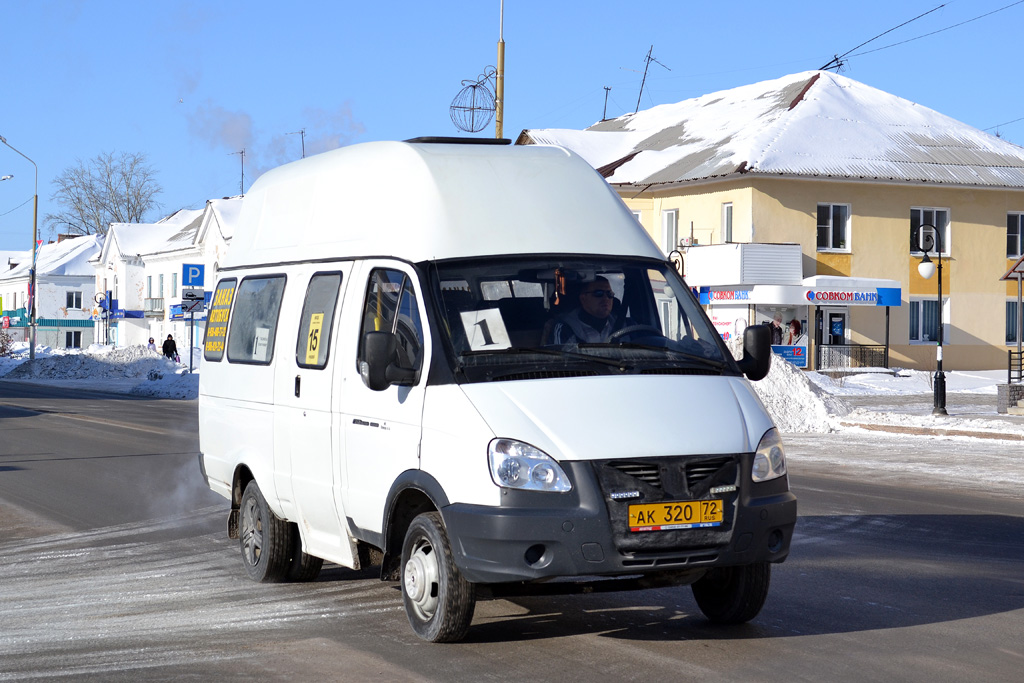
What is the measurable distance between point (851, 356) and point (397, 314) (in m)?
42.3

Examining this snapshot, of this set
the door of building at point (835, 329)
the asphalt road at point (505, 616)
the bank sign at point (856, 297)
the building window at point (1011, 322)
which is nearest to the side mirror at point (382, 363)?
the asphalt road at point (505, 616)

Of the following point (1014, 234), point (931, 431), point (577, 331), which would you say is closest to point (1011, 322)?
point (1014, 234)

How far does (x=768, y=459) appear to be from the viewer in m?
6.34

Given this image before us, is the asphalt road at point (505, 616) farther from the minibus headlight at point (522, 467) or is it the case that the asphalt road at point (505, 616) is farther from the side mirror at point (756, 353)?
the side mirror at point (756, 353)

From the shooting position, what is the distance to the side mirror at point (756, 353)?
7238 millimetres

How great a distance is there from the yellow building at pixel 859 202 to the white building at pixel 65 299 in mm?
65382

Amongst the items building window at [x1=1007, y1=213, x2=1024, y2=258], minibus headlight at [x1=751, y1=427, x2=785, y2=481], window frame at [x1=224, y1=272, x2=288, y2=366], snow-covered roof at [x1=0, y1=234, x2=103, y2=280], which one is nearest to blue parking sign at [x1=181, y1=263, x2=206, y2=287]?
building window at [x1=1007, y1=213, x2=1024, y2=258]

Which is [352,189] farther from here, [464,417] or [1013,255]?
[1013,255]

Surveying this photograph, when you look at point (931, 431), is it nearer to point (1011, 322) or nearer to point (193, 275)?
point (193, 275)

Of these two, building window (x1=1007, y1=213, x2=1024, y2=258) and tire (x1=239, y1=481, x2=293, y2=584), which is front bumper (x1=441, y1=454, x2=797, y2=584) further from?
building window (x1=1007, y1=213, x2=1024, y2=258)

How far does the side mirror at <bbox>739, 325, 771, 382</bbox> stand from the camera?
724 cm

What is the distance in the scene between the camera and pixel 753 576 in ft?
22.1

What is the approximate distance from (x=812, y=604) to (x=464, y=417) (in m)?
2.73

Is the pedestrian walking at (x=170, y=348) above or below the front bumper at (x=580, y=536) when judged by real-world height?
below
